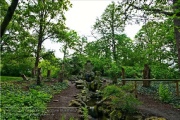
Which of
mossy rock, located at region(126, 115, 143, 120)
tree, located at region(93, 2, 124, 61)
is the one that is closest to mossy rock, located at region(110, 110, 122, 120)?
mossy rock, located at region(126, 115, 143, 120)

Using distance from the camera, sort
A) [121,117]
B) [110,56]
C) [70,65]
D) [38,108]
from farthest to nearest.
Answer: [70,65], [110,56], [38,108], [121,117]

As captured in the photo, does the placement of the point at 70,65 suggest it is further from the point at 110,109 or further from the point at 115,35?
the point at 110,109

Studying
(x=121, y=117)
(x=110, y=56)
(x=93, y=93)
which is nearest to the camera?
(x=121, y=117)

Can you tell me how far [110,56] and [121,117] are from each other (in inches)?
725

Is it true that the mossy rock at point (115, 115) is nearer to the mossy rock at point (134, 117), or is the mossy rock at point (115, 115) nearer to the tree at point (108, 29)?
the mossy rock at point (134, 117)

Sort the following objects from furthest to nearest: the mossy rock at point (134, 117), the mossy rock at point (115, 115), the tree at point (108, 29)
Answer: the tree at point (108, 29) < the mossy rock at point (115, 115) < the mossy rock at point (134, 117)

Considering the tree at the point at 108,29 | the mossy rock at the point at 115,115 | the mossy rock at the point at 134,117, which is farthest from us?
the tree at the point at 108,29

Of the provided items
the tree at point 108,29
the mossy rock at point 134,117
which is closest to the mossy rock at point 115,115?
the mossy rock at point 134,117

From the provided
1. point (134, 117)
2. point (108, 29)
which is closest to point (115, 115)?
point (134, 117)

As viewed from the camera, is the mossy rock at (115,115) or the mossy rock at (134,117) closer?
the mossy rock at (134,117)

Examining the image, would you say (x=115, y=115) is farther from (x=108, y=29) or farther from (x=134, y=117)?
(x=108, y=29)

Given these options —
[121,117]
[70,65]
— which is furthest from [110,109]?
[70,65]

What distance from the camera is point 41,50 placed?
59.1 feet

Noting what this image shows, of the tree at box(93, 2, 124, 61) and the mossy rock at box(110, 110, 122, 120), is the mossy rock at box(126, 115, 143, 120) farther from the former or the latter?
the tree at box(93, 2, 124, 61)
